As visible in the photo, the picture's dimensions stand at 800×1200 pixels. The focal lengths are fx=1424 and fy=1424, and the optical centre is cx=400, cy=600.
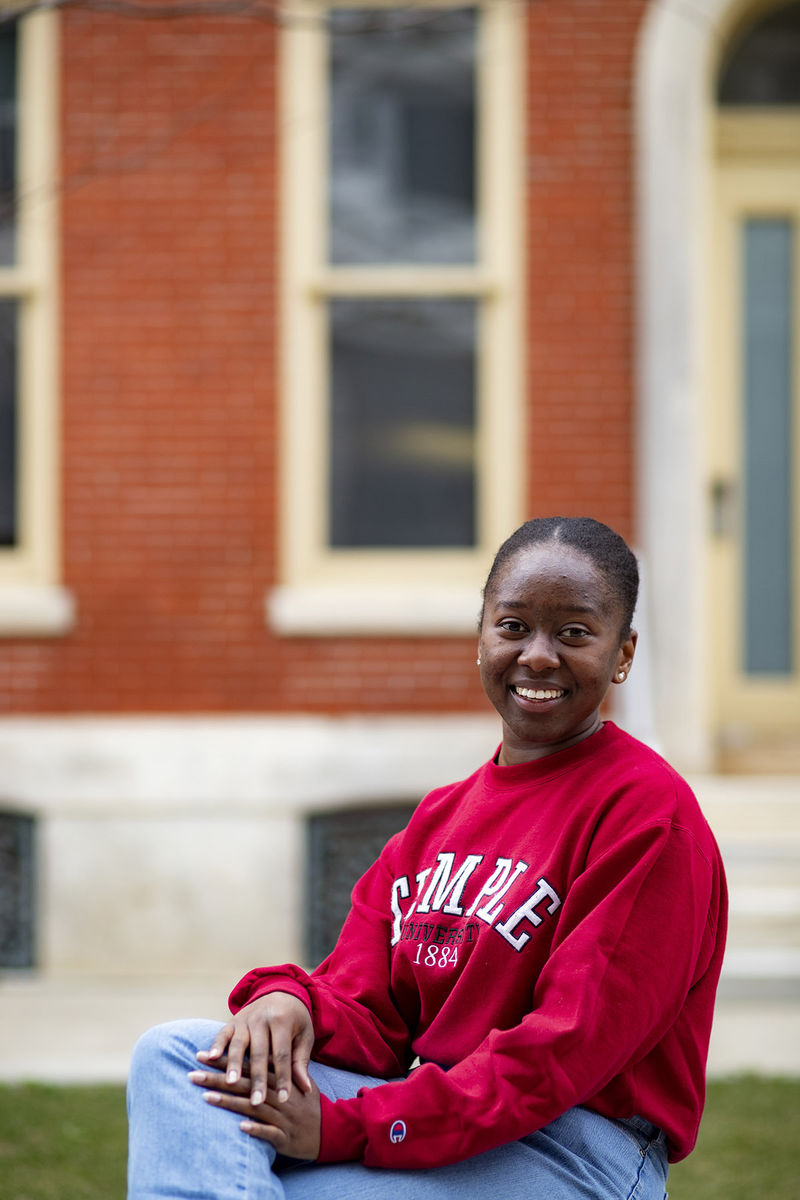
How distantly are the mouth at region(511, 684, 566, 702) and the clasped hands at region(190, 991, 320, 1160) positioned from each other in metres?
0.58

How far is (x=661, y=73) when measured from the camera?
6.10 meters

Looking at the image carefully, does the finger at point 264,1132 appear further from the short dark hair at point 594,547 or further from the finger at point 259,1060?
the short dark hair at point 594,547

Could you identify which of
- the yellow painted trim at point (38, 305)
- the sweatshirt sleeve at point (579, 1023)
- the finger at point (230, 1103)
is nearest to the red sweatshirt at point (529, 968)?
the sweatshirt sleeve at point (579, 1023)

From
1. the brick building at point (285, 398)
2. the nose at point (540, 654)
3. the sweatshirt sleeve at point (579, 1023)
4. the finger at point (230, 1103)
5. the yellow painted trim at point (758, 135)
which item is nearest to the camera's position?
the sweatshirt sleeve at point (579, 1023)

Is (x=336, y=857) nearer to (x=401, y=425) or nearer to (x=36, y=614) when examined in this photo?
(x=36, y=614)

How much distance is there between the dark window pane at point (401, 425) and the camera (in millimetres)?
6523

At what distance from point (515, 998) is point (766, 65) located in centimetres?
578

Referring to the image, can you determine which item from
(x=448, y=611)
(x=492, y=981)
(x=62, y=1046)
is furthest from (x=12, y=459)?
(x=492, y=981)

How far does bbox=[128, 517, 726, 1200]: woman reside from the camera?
189cm

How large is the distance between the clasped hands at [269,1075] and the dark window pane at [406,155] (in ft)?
16.0

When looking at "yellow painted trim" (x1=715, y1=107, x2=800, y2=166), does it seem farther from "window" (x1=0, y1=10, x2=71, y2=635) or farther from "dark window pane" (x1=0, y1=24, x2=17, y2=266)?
"dark window pane" (x1=0, y1=24, x2=17, y2=266)

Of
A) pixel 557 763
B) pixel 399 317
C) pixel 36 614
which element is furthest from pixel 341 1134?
pixel 399 317

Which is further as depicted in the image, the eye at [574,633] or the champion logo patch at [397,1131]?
the eye at [574,633]

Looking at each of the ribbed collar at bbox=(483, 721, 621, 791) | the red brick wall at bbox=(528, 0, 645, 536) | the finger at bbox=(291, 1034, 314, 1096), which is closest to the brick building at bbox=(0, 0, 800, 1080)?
the red brick wall at bbox=(528, 0, 645, 536)
